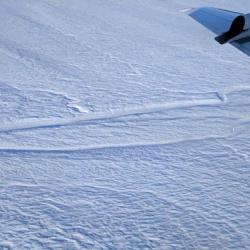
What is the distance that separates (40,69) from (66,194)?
53.1 inches

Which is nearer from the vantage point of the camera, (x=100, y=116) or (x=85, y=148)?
(x=85, y=148)

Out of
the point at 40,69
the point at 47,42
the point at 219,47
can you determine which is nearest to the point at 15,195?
the point at 40,69

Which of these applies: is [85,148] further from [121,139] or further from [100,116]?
[100,116]

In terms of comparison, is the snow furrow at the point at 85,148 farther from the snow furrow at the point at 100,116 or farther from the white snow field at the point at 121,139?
the snow furrow at the point at 100,116

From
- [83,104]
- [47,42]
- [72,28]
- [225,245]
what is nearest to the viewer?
[225,245]

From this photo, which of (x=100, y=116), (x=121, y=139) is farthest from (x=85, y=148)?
(x=100, y=116)

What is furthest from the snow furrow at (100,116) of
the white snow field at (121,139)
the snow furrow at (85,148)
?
the snow furrow at (85,148)

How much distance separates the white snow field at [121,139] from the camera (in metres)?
1.36

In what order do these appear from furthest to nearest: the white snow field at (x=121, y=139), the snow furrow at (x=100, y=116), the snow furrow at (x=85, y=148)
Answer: the snow furrow at (x=100, y=116) → the snow furrow at (x=85, y=148) → the white snow field at (x=121, y=139)

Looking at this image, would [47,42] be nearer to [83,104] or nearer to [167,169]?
[83,104]

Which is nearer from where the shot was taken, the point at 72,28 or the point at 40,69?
the point at 40,69

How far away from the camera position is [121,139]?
193cm

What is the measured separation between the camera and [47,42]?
3197 millimetres

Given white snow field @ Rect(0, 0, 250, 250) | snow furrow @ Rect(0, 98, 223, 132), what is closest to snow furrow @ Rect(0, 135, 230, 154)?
white snow field @ Rect(0, 0, 250, 250)
